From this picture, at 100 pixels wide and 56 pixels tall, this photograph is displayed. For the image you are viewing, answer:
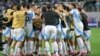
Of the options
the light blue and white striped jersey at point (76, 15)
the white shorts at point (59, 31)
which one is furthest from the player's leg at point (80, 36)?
the white shorts at point (59, 31)

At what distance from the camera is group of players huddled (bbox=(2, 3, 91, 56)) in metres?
20.1

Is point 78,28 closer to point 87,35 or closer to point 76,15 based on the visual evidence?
point 76,15

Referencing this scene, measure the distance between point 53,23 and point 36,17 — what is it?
1.40 m

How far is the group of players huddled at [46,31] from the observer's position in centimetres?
2008

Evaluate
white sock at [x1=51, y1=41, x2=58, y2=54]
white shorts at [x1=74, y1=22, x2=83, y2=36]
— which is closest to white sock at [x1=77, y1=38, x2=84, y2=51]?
white shorts at [x1=74, y1=22, x2=83, y2=36]

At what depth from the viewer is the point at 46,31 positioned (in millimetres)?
19891

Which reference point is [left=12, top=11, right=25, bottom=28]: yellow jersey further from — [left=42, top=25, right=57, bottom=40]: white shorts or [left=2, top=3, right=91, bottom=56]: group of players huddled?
[left=42, top=25, right=57, bottom=40]: white shorts

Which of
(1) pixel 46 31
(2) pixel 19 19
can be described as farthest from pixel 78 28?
(2) pixel 19 19

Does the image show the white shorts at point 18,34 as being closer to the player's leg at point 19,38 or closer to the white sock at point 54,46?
the player's leg at point 19,38

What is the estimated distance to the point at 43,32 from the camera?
20.6 m

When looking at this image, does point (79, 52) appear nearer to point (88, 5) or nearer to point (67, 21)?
point (67, 21)

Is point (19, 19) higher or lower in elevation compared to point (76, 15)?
higher

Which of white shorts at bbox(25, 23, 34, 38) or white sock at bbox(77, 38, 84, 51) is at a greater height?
white shorts at bbox(25, 23, 34, 38)

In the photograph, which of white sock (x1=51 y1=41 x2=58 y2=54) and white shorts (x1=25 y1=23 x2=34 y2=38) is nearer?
white sock (x1=51 y1=41 x2=58 y2=54)
